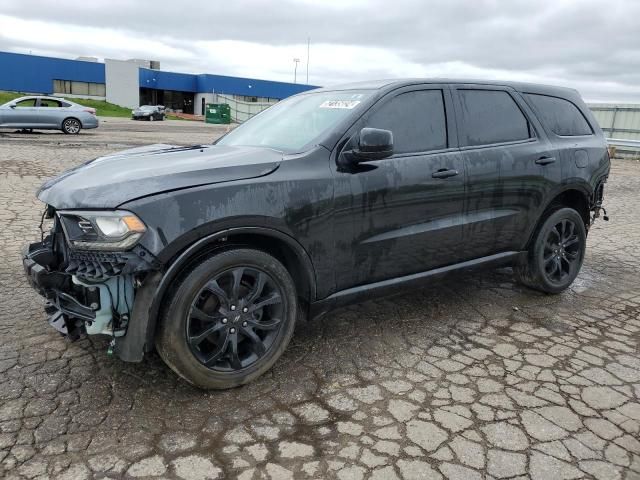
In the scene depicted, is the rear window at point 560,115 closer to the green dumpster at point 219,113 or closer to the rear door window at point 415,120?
the rear door window at point 415,120

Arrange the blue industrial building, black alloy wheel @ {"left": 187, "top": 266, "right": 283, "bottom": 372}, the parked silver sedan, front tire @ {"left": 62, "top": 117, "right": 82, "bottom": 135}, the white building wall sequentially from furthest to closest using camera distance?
the white building wall, the blue industrial building, front tire @ {"left": 62, "top": 117, "right": 82, "bottom": 135}, the parked silver sedan, black alloy wheel @ {"left": 187, "top": 266, "right": 283, "bottom": 372}

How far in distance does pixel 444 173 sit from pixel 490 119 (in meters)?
0.80

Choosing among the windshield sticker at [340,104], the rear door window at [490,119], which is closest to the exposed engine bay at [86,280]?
the windshield sticker at [340,104]

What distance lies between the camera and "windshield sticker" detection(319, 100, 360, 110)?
3526 mm

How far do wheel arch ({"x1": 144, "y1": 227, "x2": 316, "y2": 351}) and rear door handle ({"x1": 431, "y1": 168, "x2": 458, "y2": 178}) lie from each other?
1111mm

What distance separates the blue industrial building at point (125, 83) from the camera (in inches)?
2238

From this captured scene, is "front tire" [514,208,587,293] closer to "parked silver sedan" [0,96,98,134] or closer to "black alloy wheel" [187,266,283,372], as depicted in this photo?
"black alloy wheel" [187,266,283,372]

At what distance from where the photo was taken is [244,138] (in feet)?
13.2

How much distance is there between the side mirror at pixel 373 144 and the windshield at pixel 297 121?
334 mm

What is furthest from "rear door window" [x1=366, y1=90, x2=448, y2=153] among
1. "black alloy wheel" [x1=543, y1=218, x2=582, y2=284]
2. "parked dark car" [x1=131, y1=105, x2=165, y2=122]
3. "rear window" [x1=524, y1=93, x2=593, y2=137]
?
"parked dark car" [x1=131, y1=105, x2=165, y2=122]

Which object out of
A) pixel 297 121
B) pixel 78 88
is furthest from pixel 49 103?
pixel 78 88

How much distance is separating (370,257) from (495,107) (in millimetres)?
1737

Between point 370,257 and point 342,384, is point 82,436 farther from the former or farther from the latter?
point 370,257

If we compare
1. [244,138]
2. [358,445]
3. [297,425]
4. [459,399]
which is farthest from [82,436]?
[244,138]
